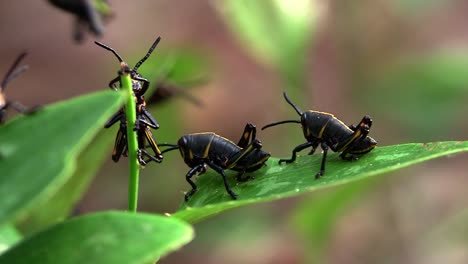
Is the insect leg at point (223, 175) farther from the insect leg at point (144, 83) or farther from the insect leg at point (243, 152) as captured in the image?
the insect leg at point (144, 83)

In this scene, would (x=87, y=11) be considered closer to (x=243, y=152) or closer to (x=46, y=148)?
(x=243, y=152)

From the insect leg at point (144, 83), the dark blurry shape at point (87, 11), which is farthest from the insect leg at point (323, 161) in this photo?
the dark blurry shape at point (87, 11)

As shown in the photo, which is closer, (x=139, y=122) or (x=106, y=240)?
(x=106, y=240)

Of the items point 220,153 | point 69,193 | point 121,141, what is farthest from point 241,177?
point 69,193

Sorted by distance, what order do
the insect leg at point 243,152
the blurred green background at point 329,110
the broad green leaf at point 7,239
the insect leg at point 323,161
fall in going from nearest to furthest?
the insect leg at point 323,161
the broad green leaf at point 7,239
the insect leg at point 243,152
the blurred green background at point 329,110

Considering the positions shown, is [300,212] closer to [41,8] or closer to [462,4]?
[462,4]

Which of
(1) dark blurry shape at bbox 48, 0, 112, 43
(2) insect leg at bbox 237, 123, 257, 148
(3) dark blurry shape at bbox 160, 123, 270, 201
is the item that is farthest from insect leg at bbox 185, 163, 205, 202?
(1) dark blurry shape at bbox 48, 0, 112, 43

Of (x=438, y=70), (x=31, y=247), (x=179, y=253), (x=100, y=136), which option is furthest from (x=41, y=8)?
(x=31, y=247)

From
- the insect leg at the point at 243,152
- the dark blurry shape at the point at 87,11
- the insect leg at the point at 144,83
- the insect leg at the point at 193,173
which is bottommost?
the insect leg at the point at 193,173
